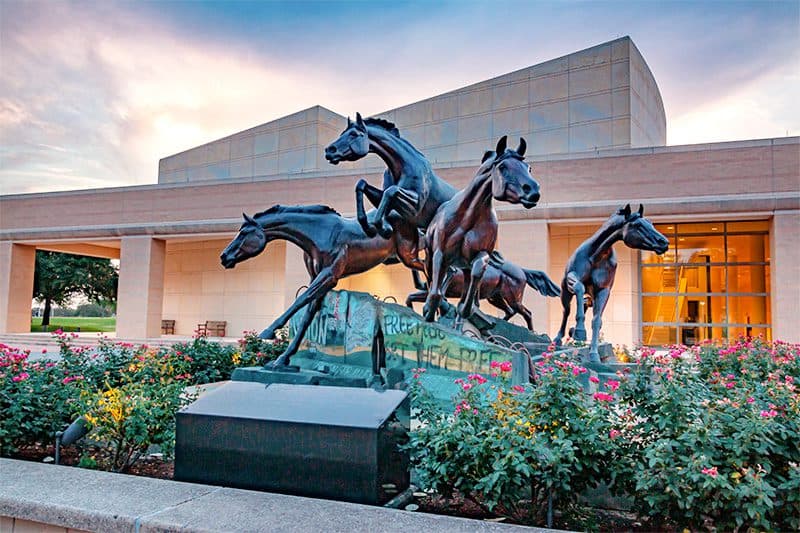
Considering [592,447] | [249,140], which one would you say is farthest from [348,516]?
[249,140]

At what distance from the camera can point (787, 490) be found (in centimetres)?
346

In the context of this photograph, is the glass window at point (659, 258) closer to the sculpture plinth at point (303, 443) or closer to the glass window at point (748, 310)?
the glass window at point (748, 310)

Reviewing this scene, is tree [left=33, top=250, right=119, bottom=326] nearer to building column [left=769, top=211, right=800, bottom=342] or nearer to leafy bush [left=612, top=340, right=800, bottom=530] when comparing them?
building column [left=769, top=211, right=800, bottom=342]

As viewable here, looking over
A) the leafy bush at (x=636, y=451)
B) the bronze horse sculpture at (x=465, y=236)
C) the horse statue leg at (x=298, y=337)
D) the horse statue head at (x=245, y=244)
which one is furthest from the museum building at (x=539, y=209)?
the leafy bush at (x=636, y=451)

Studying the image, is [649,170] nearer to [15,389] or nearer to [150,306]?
[15,389]

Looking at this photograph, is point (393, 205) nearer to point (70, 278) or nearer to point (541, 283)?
point (541, 283)

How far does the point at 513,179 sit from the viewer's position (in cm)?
610

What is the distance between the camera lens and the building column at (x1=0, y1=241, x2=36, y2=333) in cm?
3092

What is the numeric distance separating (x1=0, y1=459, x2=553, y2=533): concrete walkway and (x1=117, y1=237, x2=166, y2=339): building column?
26251mm

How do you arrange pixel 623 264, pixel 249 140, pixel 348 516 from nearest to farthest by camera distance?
1. pixel 348 516
2. pixel 623 264
3. pixel 249 140

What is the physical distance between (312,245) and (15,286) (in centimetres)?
3070

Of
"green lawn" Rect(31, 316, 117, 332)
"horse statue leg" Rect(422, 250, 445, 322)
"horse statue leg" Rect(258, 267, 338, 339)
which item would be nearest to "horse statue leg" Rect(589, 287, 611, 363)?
"horse statue leg" Rect(422, 250, 445, 322)

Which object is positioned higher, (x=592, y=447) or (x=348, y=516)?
(x=592, y=447)

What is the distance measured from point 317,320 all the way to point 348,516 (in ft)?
16.4
